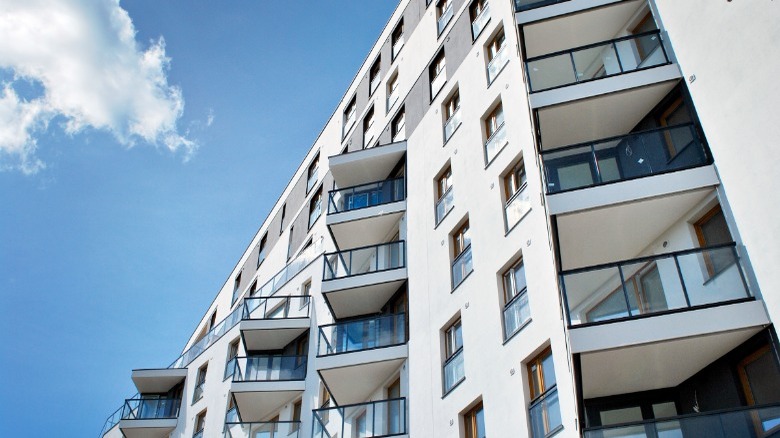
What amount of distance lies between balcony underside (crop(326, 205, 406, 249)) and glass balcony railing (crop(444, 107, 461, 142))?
2.30m

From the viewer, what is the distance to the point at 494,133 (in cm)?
1758

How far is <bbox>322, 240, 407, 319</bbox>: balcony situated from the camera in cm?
2031

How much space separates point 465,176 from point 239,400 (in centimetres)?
1047

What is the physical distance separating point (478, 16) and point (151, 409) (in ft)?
62.1

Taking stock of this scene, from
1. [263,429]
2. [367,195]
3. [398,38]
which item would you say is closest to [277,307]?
[263,429]

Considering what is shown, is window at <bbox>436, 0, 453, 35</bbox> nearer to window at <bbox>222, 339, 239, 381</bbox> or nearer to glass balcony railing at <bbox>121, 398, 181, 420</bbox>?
window at <bbox>222, 339, 239, 381</bbox>

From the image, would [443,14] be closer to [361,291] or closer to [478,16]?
[478,16]

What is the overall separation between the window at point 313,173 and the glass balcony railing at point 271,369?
803 cm

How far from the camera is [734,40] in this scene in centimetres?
1177

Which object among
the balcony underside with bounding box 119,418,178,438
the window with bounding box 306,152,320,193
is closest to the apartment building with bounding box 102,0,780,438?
the balcony underside with bounding box 119,418,178,438

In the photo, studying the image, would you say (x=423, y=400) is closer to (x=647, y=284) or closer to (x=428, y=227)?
(x=428, y=227)

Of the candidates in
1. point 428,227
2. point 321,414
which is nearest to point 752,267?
point 428,227

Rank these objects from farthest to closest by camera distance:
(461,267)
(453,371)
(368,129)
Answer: (368,129)
(461,267)
(453,371)

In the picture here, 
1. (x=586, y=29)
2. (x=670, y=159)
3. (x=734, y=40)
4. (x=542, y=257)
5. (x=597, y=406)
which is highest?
(x=586, y=29)
